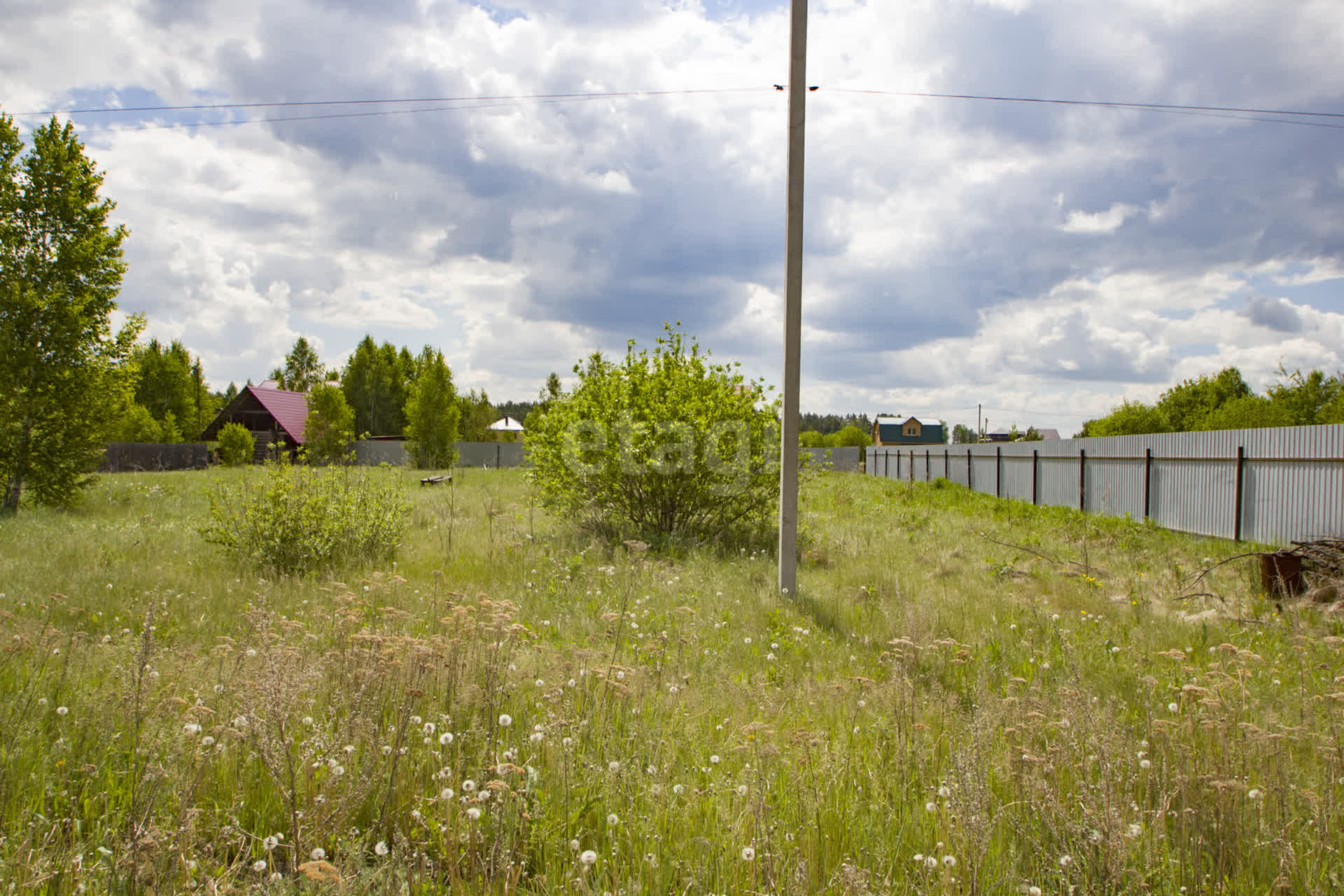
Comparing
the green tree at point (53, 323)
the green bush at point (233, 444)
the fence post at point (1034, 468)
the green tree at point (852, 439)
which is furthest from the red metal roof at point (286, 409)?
the green tree at point (852, 439)

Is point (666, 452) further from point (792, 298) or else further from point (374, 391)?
point (374, 391)

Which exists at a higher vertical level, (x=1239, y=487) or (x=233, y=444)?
(x=233, y=444)

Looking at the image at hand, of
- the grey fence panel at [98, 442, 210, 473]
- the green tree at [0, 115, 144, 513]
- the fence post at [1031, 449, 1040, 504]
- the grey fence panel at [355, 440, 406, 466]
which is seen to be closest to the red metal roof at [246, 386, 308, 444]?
the grey fence panel at [355, 440, 406, 466]

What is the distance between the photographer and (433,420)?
126 feet

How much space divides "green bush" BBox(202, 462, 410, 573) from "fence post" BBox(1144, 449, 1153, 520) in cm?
1490

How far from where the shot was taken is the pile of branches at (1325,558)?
6.66 m

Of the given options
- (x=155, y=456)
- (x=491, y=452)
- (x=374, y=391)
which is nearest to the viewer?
(x=155, y=456)

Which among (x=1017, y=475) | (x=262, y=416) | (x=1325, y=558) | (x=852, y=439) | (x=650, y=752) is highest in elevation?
(x=262, y=416)

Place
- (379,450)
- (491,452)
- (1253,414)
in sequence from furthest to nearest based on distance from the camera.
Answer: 1. (491,452)
2. (379,450)
3. (1253,414)

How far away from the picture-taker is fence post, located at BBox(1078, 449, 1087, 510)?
56.4ft

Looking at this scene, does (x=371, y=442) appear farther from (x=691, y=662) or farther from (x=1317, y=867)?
(x=1317, y=867)

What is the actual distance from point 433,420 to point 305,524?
106ft

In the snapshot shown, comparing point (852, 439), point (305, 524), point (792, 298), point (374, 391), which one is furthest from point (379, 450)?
point (852, 439)

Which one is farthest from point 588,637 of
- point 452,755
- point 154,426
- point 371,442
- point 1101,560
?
point 154,426
